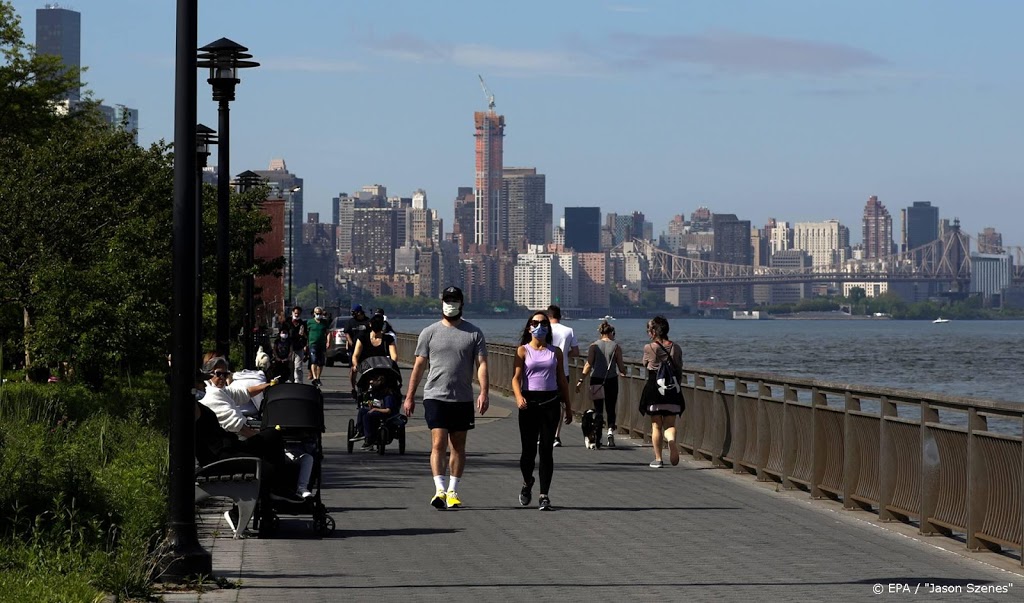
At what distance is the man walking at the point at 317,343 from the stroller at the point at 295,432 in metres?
19.0

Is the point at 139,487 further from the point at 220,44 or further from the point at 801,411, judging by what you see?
the point at 220,44

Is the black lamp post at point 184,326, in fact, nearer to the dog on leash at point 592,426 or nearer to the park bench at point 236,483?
A: the park bench at point 236,483

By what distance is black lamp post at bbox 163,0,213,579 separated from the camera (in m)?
9.73

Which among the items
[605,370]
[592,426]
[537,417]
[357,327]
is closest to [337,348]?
[357,327]

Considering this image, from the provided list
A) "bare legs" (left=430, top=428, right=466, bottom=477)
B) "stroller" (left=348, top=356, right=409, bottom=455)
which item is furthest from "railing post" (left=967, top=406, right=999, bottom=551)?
"stroller" (left=348, top=356, right=409, bottom=455)

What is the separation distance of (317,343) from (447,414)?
752 inches

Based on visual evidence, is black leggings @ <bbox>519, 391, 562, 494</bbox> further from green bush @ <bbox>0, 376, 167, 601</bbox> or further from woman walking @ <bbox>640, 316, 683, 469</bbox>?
woman walking @ <bbox>640, 316, 683, 469</bbox>

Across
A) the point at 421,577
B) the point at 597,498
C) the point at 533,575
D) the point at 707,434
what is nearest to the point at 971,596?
the point at 533,575

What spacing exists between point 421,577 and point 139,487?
3.38m

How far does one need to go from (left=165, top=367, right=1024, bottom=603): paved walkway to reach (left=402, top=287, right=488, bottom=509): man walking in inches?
14.5

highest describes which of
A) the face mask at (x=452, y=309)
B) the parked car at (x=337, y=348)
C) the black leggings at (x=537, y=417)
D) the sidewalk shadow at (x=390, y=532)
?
the face mask at (x=452, y=309)

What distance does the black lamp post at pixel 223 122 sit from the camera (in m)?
21.7

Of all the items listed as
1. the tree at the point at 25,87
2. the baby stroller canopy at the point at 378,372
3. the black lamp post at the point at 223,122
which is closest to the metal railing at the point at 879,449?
the baby stroller canopy at the point at 378,372

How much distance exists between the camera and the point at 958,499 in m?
11.9
